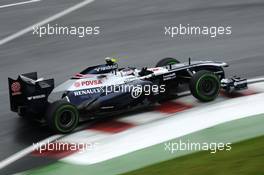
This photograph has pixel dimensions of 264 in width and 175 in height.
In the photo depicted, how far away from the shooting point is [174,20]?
19.7 meters

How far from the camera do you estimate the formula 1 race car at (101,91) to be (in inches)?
502

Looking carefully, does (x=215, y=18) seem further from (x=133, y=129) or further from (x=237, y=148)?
(x=237, y=148)

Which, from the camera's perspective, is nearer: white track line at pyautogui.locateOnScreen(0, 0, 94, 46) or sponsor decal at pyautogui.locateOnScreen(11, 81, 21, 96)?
sponsor decal at pyautogui.locateOnScreen(11, 81, 21, 96)

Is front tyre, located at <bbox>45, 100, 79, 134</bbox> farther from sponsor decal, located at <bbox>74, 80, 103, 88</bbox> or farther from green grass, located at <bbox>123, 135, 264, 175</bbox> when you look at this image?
green grass, located at <bbox>123, 135, 264, 175</bbox>

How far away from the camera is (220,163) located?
31.5 ft

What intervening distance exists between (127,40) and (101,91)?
18.1 ft

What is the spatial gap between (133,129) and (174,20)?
7740 mm

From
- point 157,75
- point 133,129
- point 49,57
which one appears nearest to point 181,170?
point 133,129

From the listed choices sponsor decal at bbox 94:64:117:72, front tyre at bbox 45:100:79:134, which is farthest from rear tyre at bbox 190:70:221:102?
front tyre at bbox 45:100:79:134

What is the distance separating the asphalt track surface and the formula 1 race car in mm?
643

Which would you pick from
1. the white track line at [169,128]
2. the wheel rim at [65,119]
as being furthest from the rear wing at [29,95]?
the white track line at [169,128]

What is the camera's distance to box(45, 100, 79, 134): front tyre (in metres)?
12.5

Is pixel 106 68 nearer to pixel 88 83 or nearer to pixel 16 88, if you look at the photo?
pixel 88 83

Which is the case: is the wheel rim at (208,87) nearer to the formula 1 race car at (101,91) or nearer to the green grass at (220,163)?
the formula 1 race car at (101,91)
